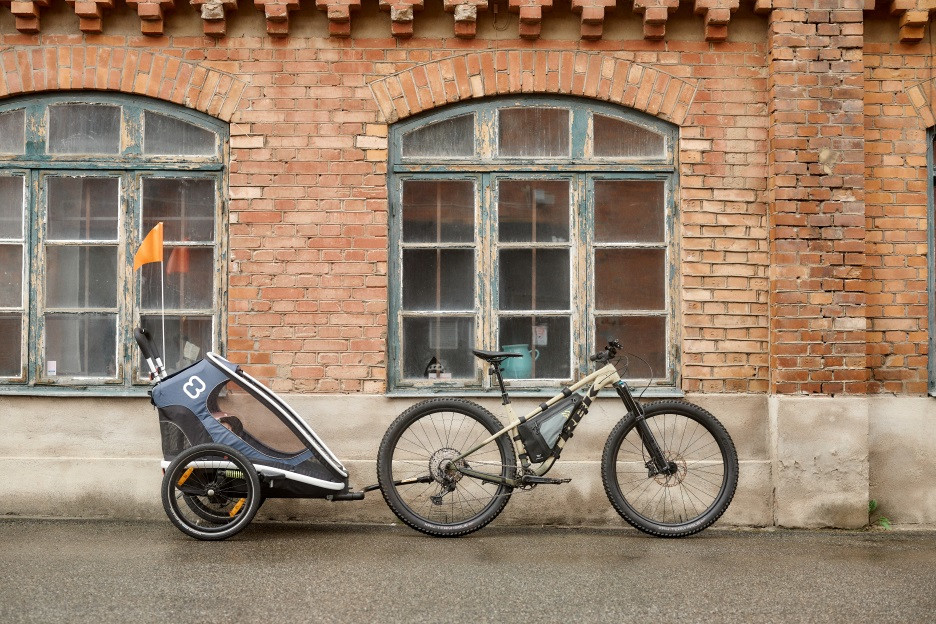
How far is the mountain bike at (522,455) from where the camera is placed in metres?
5.68

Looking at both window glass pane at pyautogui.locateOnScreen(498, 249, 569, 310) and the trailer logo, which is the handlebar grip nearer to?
window glass pane at pyautogui.locateOnScreen(498, 249, 569, 310)

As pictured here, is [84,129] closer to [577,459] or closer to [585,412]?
[585,412]

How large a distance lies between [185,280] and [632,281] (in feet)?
10.0

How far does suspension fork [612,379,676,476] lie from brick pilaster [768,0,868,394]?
3.53ft

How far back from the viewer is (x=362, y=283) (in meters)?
6.34

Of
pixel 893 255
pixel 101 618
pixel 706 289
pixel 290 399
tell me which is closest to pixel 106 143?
pixel 290 399

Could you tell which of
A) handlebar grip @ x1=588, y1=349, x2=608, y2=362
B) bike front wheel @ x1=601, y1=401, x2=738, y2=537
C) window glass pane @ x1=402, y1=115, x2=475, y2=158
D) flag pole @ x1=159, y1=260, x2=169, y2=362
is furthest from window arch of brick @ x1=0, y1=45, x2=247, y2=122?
bike front wheel @ x1=601, y1=401, x2=738, y2=537

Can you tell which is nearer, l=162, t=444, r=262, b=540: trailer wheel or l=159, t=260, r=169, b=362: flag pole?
l=162, t=444, r=262, b=540: trailer wheel

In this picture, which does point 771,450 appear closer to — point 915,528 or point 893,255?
point 915,528

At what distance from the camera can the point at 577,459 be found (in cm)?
632

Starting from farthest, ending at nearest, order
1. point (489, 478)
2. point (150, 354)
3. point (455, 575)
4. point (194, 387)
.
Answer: point (150, 354) < point (489, 478) < point (194, 387) < point (455, 575)

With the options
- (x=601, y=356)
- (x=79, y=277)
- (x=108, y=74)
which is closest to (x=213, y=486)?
(x=79, y=277)

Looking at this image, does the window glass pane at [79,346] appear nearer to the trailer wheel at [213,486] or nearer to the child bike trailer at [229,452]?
the child bike trailer at [229,452]

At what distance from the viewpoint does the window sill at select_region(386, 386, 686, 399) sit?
630 cm
